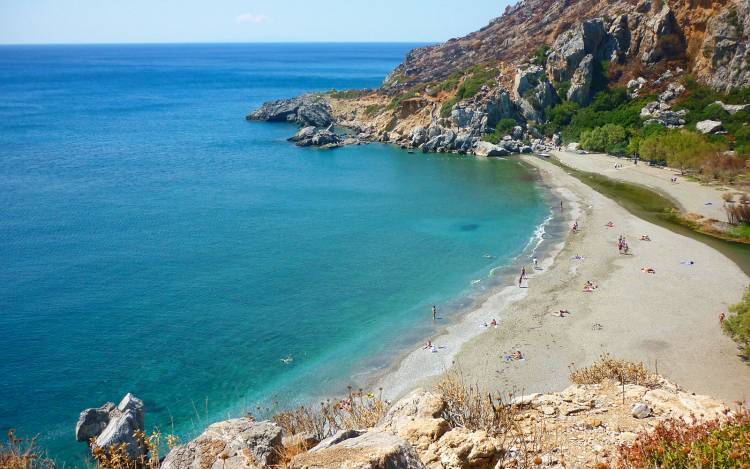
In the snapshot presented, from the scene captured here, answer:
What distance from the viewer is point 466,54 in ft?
443

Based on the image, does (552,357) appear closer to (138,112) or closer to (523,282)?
(523,282)

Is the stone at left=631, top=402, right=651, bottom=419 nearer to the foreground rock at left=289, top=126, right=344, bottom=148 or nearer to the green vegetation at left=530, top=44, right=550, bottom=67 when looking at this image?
the foreground rock at left=289, top=126, right=344, bottom=148

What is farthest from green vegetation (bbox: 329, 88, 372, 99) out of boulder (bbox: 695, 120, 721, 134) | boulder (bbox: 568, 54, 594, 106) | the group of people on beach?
the group of people on beach

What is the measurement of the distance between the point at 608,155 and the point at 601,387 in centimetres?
6787

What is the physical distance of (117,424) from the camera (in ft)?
60.7

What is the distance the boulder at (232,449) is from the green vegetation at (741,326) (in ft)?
84.3

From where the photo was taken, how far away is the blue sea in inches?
1082

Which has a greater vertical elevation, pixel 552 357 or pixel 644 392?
pixel 644 392

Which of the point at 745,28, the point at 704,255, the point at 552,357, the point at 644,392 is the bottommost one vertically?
the point at 552,357

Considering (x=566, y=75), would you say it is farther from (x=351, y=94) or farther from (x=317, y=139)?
(x=351, y=94)

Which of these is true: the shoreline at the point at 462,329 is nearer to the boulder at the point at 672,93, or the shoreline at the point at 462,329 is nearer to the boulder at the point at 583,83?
the boulder at the point at 672,93

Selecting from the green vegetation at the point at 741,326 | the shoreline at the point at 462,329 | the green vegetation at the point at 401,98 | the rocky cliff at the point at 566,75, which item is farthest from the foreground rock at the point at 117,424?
the green vegetation at the point at 401,98

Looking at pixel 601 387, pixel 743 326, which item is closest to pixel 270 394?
pixel 601 387

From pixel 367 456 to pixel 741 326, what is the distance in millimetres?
A: 26476
